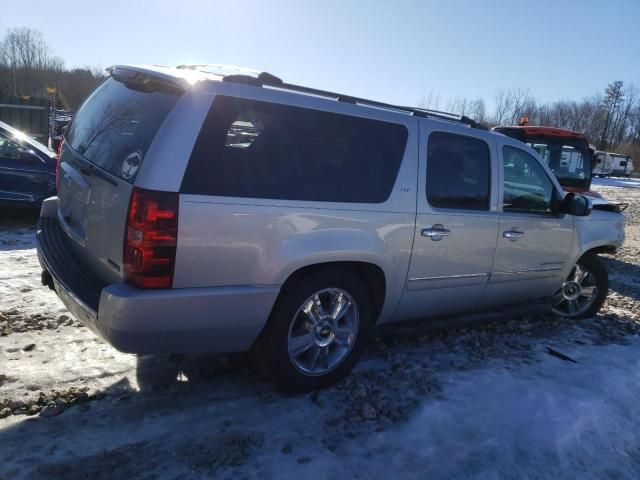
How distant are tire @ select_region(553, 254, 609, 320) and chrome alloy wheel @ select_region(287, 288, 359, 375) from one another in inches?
120

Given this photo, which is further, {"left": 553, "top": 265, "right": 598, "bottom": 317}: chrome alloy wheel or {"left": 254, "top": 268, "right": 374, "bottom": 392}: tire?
{"left": 553, "top": 265, "right": 598, "bottom": 317}: chrome alloy wheel

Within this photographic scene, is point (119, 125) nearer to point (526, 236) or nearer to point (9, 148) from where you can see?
point (526, 236)

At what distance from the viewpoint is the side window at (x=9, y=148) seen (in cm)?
746

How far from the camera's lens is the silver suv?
2.73m

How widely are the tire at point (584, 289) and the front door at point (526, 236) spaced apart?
0.57 metres

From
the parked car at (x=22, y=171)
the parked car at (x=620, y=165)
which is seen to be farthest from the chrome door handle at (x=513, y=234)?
the parked car at (x=620, y=165)

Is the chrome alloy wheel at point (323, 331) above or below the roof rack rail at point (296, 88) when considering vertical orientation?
below

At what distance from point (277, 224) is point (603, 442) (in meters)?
2.45

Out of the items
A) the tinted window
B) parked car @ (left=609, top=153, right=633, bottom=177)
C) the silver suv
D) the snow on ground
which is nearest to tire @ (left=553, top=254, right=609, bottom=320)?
the snow on ground

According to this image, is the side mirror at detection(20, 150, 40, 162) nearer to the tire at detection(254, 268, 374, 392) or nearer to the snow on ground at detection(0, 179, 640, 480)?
the snow on ground at detection(0, 179, 640, 480)

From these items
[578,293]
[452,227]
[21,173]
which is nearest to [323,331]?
[452,227]

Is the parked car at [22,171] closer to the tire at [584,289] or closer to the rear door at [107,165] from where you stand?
the rear door at [107,165]

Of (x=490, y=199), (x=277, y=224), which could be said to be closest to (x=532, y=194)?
(x=490, y=199)

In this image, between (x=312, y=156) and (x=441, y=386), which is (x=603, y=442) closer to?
(x=441, y=386)
